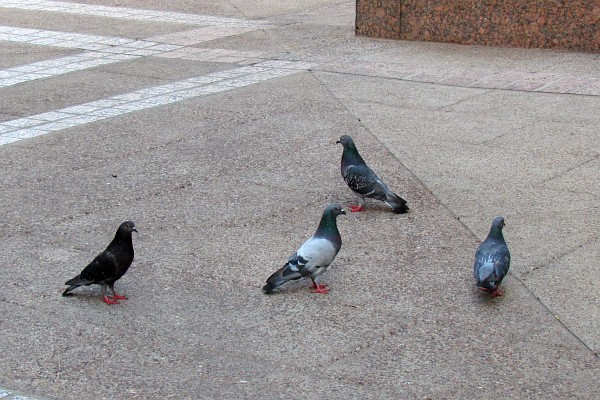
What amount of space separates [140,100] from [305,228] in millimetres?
4026

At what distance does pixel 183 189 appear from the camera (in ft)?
26.3

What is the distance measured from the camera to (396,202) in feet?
24.2

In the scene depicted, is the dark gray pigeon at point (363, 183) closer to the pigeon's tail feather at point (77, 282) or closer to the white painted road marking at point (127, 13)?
the pigeon's tail feather at point (77, 282)

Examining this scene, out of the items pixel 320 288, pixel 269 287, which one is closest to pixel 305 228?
pixel 320 288

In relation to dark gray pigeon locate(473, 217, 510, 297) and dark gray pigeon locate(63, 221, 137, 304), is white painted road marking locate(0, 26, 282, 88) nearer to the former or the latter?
dark gray pigeon locate(63, 221, 137, 304)

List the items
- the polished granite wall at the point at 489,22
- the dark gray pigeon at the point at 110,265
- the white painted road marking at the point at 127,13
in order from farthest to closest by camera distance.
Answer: the white painted road marking at the point at 127,13 → the polished granite wall at the point at 489,22 → the dark gray pigeon at the point at 110,265

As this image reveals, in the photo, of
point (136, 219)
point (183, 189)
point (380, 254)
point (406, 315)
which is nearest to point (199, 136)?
point (183, 189)

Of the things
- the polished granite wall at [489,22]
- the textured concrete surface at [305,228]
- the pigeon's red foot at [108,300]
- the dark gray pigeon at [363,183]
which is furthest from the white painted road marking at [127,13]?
the pigeon's red foot at [108,300]

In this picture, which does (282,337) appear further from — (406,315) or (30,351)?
(30,351)

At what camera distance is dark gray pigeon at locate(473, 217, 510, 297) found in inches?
235

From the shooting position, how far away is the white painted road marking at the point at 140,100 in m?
9.70

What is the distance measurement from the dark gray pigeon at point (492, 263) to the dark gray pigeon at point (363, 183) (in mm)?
1255

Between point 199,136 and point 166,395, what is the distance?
15.3ft

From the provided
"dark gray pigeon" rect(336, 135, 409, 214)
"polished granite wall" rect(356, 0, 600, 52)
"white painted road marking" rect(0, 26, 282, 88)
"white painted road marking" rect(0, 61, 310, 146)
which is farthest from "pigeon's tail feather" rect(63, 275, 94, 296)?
"polished granite wall" rect(356, 0, 600, 52)
